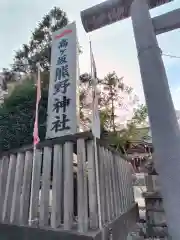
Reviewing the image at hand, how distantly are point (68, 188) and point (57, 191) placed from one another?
15 centimetres

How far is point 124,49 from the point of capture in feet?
12.2

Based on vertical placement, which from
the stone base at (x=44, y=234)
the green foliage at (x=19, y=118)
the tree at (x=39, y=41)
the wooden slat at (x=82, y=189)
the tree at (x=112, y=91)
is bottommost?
the stone base at (x=44, y=234)

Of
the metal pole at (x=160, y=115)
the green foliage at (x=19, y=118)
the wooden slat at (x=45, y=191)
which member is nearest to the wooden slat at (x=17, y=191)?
the wooden slat at (x=45, y=191)

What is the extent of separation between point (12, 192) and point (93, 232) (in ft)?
4.36

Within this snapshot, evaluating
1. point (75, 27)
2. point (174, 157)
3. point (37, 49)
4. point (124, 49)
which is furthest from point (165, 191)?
point (37, 49)

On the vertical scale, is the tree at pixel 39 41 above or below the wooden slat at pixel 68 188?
above

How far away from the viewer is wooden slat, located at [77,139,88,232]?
5.83ft

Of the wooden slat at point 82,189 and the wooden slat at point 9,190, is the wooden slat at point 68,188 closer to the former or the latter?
the wooden slat at point 82,189

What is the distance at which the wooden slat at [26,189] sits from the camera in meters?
2.18

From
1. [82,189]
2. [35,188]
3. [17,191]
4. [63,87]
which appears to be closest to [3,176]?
[17,191]

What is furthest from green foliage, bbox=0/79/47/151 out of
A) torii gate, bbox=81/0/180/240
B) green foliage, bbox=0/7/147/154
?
torii gate, bbox=81/0/180/240

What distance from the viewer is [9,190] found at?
8.07ft

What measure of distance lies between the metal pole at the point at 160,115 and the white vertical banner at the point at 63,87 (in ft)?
4.54

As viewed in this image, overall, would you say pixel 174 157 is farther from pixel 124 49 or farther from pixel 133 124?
pixel 133 124
